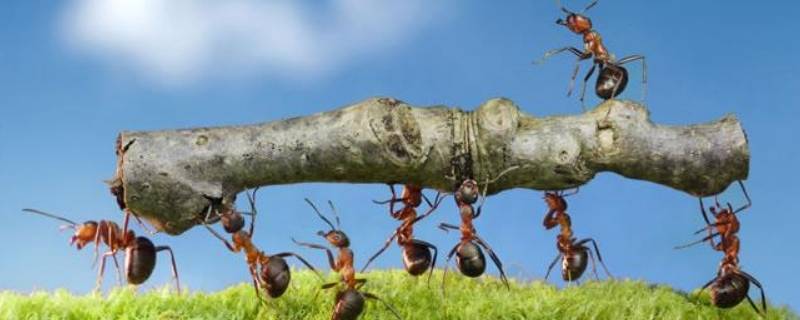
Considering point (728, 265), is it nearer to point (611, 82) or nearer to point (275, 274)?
point (611, 82)

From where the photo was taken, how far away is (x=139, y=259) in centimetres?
519

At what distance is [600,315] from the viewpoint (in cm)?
577

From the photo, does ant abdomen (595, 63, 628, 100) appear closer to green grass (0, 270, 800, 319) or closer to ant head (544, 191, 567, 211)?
ant head (544, 191, 567, 211)

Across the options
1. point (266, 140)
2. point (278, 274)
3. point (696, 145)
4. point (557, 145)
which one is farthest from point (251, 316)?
point (696, 145)

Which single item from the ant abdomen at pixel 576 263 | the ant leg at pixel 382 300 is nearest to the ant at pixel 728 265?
the ant abdomen at pixel 576 263

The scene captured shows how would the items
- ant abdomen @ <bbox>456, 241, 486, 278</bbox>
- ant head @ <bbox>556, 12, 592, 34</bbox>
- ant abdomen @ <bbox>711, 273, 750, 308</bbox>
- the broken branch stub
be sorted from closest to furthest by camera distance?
the broken branch stub, ant abdomen @ <bbox>456, 241, 486, 278</bbox>, ant abdomen @ <bbox>711, 273, 750, 308</bbox>, ant head @ <bbox>556, 12, 592, 34</bbox>

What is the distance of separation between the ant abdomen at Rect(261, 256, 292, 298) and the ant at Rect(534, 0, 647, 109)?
1.90 metres

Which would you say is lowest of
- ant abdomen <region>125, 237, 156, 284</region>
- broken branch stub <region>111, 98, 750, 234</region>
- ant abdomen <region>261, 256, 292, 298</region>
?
ant abdomen <region>261, 256, 292, 298</region>

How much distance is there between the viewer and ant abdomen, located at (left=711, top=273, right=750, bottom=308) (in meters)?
5.85

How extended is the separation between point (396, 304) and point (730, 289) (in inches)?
74.6

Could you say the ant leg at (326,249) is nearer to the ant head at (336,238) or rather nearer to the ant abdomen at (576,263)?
the ant head at (336,238)

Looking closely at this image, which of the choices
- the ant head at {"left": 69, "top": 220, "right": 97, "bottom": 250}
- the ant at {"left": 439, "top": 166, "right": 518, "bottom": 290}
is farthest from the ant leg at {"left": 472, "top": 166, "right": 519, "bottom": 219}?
the ant head at {"left": 69, "top": 220, "right": 97, "bottom": 250}

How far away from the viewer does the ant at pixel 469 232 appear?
5.02 m

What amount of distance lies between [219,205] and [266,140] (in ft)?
1.31
